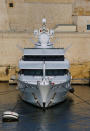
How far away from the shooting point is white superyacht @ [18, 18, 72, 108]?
111ft

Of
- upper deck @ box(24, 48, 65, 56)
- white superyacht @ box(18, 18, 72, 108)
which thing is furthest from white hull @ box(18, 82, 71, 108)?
upper deck @ box(24, 48, 65, 56)

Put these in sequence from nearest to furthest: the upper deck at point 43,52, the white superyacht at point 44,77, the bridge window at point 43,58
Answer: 1. the white superyacht at point 44,77
2. the bridge window at point 43,58
3. the upper deck at point 43,52

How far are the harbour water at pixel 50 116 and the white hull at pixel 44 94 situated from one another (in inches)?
20.2

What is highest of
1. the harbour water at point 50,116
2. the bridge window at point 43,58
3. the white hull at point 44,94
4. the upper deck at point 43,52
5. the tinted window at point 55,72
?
the upper deck at point 43,52

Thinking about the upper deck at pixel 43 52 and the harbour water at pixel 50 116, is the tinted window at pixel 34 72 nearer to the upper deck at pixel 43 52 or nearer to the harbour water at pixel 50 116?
the upper deck at pixel 43 52

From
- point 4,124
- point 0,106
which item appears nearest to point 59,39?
point 0,106

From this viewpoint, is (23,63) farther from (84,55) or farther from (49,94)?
(84,55)

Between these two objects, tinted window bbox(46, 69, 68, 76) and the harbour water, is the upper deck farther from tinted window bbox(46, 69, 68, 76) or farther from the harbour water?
the harbour water

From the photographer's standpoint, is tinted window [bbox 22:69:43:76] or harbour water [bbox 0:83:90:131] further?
tinted window [bbox 22:69:43:76]

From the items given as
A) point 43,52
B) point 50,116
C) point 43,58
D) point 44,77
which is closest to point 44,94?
point 44,77

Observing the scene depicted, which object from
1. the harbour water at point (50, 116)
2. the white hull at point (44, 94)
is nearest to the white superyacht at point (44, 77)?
the white hull at point (44, 94)

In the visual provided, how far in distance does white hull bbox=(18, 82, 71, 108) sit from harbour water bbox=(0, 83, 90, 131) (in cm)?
51

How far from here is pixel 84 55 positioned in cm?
5216

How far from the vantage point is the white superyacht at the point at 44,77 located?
111ft
